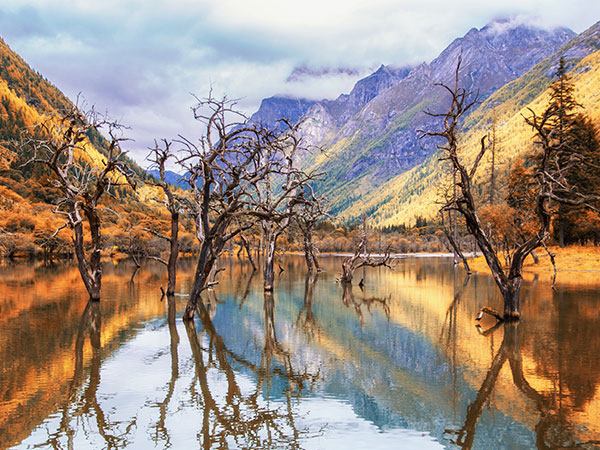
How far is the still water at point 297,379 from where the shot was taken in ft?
20.2

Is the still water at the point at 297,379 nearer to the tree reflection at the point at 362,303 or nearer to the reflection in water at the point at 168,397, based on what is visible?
the reflection in water at the point at 168,397

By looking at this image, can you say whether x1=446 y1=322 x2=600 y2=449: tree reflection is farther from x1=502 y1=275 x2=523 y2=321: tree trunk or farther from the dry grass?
the dry grass

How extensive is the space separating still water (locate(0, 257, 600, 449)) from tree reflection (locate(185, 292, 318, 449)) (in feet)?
0.11

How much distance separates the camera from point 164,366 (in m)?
9.61

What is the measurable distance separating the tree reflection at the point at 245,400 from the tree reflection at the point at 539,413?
248 centimetres

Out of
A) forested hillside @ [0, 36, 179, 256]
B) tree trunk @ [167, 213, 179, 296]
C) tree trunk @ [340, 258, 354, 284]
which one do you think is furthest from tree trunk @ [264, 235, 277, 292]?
forested hillside @ [0, 36, 179, 256]

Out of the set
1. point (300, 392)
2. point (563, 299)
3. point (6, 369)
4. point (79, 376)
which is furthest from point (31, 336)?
point (563, 299)

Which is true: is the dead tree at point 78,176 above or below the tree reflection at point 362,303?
above

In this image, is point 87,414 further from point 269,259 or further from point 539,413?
point 269,259

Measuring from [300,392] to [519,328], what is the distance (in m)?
8.89

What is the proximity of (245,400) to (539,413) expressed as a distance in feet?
15.7

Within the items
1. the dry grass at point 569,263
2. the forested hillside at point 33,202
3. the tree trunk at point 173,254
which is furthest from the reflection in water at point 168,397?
→ the dry grass at point 569,263

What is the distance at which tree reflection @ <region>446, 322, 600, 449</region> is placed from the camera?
19.2ft

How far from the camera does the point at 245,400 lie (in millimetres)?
7469
